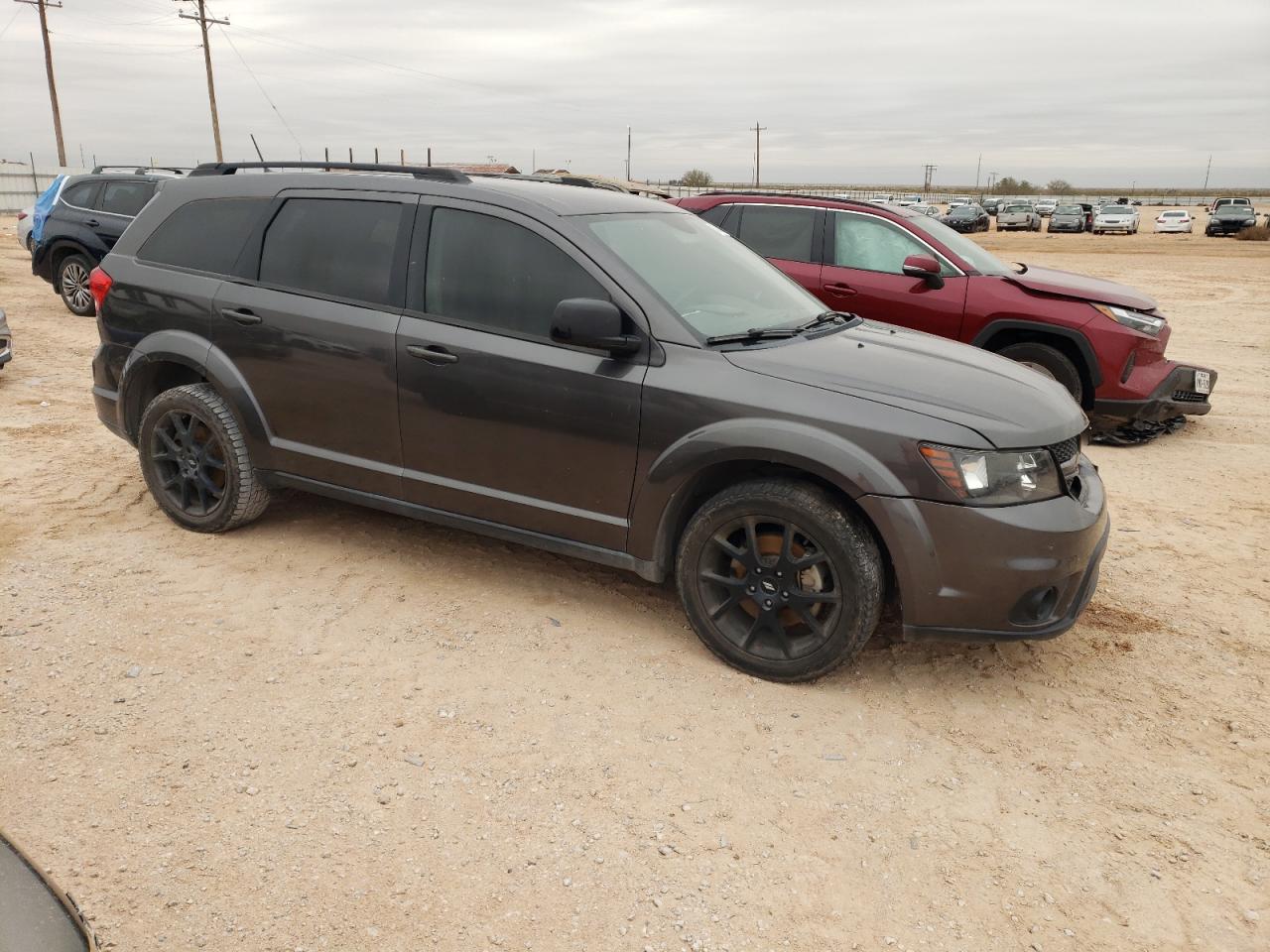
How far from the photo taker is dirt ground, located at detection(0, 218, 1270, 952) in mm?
2588

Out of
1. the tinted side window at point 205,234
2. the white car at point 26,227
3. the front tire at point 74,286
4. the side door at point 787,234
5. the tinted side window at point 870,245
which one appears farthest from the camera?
the white car at point 26,227

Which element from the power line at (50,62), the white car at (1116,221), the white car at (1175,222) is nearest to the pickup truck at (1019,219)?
the white car at (1116,221)

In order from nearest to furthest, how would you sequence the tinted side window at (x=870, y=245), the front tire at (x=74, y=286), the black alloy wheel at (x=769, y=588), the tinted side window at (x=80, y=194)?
the black alloy wheel at (x=769, y=588) < the tinted side window at (x=870, y=245) < the tinted side window at (x=80, y=194) < the front tire at (x=74, y=286)

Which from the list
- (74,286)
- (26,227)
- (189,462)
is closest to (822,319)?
(189,462)

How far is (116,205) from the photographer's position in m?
12.0

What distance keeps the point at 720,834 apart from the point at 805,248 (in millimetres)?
5820

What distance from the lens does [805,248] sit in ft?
25.6

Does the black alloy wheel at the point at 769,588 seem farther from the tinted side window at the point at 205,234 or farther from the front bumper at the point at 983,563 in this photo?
the tinted side window at the point at 205,234

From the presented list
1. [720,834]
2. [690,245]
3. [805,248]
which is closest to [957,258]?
[805,248]

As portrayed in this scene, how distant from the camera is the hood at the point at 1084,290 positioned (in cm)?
717

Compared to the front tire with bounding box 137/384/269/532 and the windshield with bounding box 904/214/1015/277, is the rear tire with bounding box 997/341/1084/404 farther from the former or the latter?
the front tire with bounding box 137/384/269/532

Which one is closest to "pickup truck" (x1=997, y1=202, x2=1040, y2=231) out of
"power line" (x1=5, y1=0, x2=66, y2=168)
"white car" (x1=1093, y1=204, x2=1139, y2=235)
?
"white car" (x1=1093, y1=204, x2=1139, y2=235)

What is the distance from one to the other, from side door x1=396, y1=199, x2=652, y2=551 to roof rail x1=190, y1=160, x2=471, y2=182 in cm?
21

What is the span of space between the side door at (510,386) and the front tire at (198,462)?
1.03m
